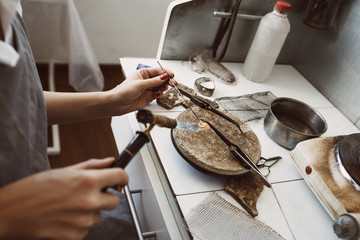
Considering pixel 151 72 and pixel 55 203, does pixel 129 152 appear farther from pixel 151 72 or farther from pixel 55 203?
pixel 151 72

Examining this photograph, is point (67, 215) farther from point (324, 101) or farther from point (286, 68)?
point (286, 68)

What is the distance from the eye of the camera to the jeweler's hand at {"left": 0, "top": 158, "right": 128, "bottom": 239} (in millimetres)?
464

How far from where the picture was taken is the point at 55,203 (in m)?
0.49

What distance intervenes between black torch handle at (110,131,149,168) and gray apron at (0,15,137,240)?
20cm

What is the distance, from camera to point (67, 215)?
19.5 inches

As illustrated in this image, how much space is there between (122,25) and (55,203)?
2391 mm

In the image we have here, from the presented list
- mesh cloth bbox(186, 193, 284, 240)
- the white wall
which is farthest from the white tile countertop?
the white wall

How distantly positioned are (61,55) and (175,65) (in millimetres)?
782

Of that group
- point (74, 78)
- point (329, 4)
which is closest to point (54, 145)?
point (74, 78)

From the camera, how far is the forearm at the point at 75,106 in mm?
881

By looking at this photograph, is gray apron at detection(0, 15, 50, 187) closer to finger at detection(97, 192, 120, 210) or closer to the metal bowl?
finger at detection(97, 192, 120, 210)

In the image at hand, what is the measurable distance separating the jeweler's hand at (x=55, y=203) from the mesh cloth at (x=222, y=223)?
0.30 m

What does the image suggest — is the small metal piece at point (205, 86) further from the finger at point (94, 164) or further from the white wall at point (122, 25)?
the white wall at point (122, 25)

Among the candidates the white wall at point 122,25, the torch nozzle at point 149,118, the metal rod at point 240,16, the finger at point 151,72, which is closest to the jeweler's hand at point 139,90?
the finger at point 151,72
